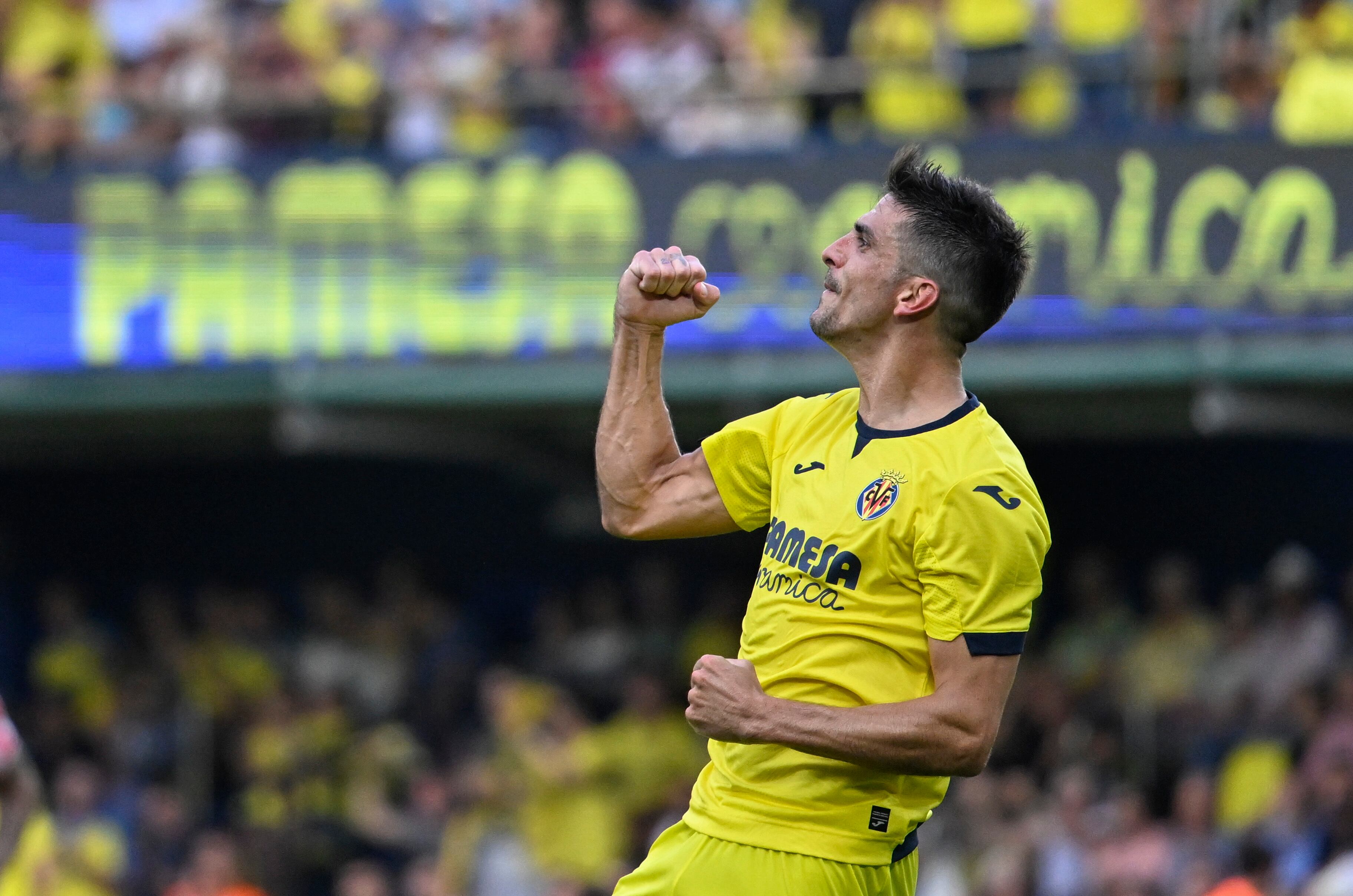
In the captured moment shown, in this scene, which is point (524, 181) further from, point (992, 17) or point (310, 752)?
point (310, 752)

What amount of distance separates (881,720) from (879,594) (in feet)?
0.87

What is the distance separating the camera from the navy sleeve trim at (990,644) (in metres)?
3.51

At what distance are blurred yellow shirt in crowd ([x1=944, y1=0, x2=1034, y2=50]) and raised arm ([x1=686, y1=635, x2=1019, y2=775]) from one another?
8.29 meters

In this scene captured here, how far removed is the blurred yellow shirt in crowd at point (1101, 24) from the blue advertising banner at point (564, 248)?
70cm

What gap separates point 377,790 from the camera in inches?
468

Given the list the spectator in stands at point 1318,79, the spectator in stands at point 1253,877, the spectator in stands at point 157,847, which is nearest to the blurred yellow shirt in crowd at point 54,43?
the spectator in stands at point 157,847

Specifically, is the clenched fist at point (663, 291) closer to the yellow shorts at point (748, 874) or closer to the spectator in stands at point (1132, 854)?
the yellow shorts at point (748, 874)

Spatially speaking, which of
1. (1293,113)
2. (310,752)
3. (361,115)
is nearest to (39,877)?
(310,752)

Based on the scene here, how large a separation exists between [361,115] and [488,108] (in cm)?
84

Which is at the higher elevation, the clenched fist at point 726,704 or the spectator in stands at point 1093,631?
the clenched fist at point 726,704

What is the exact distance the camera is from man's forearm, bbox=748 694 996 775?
11.4ft

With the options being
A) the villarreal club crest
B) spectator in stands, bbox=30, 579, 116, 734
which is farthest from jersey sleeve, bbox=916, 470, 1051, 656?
spectator in stands, bbox=30, 579, 116, 734

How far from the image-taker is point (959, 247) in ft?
12.4

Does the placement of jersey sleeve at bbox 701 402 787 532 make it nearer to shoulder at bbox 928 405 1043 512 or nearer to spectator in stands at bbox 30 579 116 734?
Result: shoulder at bbox 928 405 1043 512
